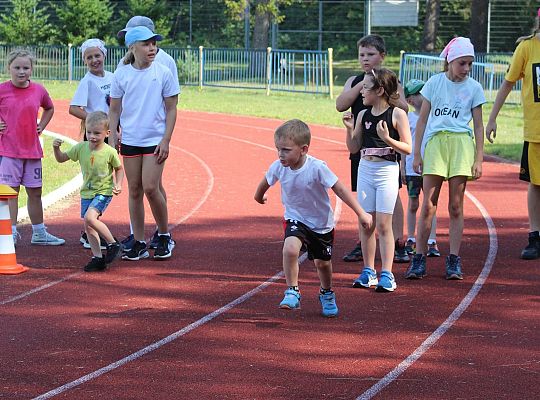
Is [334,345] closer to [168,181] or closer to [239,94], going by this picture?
[168,181]

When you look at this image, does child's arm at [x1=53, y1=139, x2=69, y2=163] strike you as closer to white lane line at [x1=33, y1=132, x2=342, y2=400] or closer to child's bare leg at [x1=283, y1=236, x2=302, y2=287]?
white lane line at [x1=33, y1=132, x2=342, y2=400]

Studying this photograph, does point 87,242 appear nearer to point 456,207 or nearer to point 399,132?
A: point 399,132

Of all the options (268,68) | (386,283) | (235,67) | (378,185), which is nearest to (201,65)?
(235,67)

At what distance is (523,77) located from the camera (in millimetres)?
11242

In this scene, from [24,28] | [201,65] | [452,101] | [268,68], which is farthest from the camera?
[24,28]

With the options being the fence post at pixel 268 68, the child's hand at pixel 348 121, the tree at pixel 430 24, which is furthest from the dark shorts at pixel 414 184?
the tree at pixel 430 24

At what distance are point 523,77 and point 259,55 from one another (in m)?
27.6

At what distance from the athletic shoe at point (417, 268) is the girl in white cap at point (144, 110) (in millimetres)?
A: 2484

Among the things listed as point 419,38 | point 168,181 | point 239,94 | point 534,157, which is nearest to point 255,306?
point 534,157

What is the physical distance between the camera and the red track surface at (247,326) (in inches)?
264

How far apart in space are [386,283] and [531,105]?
308 centimetres

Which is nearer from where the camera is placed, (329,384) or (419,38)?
(329,384)

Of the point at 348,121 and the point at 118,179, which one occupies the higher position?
the point at 348,121

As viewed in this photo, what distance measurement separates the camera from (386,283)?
363 inches
